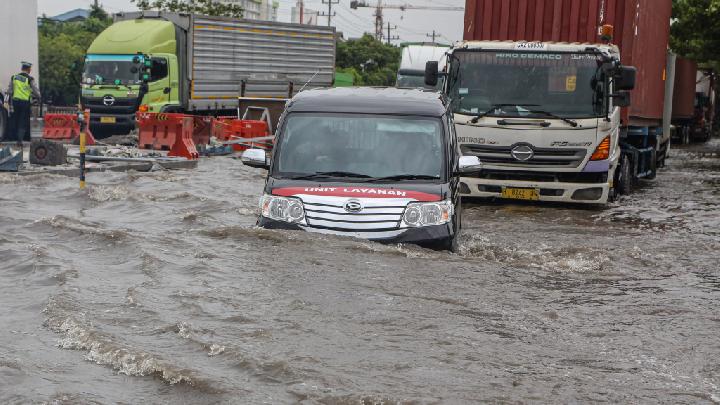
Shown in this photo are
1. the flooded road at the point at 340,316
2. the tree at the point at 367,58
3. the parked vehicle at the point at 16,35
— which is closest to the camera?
the flooded road at the point at 340,316

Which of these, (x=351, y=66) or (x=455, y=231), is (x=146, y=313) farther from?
(x=351, y=66)

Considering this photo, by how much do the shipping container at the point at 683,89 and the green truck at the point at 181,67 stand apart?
12378 mm

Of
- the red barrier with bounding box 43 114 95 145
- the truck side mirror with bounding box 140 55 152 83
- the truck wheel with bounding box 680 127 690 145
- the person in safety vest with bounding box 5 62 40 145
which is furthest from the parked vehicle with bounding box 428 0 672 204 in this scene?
the truck wheel with bounding box 680 127 690 145

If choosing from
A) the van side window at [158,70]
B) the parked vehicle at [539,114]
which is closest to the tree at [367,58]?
the van side window at [158,70]

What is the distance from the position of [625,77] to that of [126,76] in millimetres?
18207

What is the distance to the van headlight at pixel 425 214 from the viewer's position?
32.3 ft

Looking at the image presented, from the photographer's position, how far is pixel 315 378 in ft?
20.7

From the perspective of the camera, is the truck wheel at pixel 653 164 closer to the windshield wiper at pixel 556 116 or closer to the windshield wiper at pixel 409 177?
the windshield wiper at pixel 556 116

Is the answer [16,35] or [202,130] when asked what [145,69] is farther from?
[16,35]

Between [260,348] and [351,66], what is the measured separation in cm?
9778

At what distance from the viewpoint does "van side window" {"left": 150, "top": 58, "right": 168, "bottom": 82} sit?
31234 millimetres

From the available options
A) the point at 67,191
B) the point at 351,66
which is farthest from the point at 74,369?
the point at 351,66

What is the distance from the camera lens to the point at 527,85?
51.9 feet

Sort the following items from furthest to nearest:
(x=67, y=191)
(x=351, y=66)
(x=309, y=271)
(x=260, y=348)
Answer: (x=351, y=66) < (x=67, y=191) < (x=309, y=271) < (x=260, y=348)
